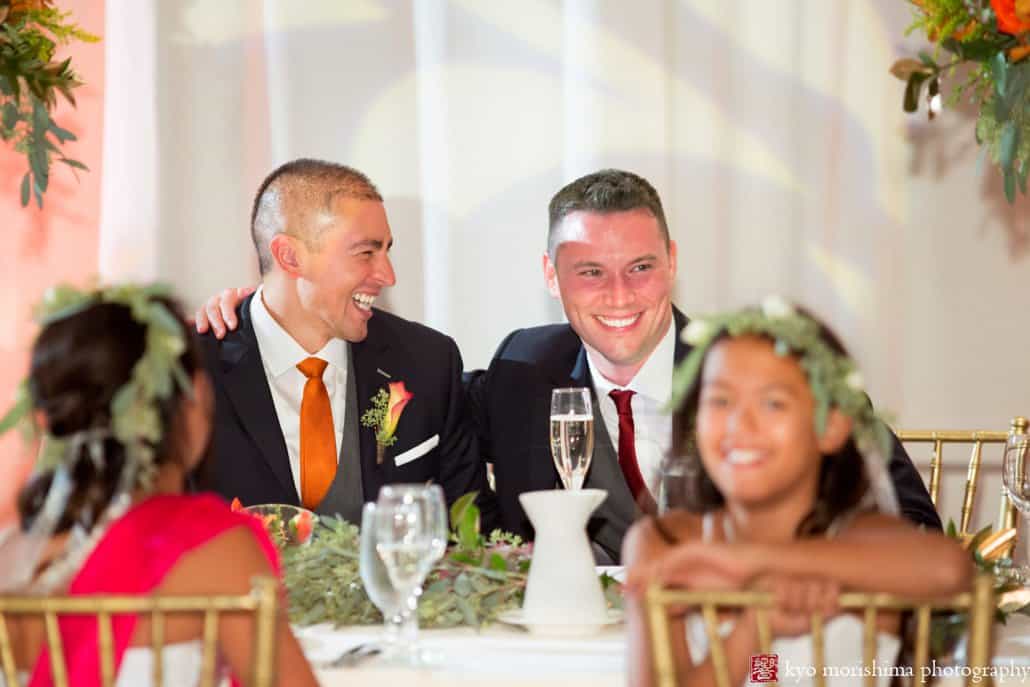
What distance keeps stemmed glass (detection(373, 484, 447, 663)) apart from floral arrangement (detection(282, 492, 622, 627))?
0.27 m

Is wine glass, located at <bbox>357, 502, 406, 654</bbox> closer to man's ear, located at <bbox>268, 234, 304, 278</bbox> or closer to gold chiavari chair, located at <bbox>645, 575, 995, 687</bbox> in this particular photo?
gold chiavari chair, located at <bbox>645, 575, 995, 687</bbox>

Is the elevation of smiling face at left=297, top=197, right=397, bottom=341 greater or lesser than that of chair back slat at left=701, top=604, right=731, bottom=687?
greater

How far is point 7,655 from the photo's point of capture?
1.48m

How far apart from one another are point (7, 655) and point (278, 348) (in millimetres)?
2092

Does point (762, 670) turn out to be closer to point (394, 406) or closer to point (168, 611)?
point (168, 611)

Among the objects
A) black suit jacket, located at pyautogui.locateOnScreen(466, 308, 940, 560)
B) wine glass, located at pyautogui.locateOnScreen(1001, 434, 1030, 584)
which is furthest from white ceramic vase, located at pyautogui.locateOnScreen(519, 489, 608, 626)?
black suit jacket, located at pyautogui.locateOnScreen(466, 308, 940, 560)

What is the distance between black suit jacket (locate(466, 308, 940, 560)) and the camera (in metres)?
3.38

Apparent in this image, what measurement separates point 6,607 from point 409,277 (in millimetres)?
3001

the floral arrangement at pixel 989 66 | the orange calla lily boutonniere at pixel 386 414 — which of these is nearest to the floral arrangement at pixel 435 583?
the orange calla lily boutonniere at pixel 386 414

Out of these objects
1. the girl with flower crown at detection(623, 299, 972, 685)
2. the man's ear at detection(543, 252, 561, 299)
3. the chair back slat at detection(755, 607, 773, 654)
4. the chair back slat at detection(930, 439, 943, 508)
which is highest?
the man's ear at detection(543, 252, 561, 299)

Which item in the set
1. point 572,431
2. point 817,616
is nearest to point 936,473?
point 572,431

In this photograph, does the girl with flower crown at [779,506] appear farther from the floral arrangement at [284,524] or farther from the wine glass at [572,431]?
the floral arrangement at [284,524]

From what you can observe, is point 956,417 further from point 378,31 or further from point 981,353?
point 378,31

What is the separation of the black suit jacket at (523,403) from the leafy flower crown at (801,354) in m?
1.47
